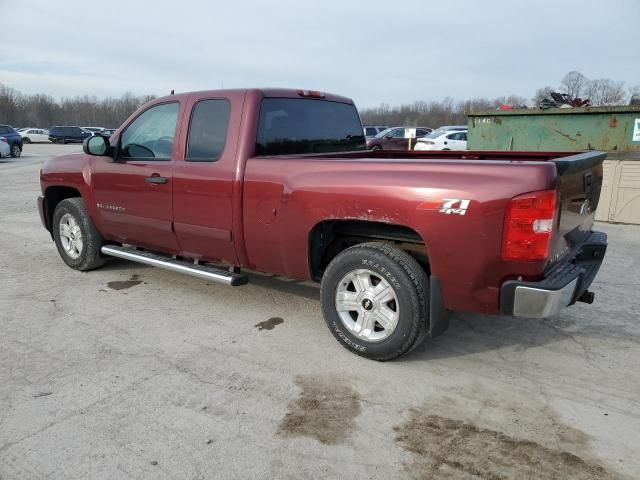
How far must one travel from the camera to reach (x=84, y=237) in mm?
5625

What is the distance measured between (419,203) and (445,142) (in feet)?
65.8

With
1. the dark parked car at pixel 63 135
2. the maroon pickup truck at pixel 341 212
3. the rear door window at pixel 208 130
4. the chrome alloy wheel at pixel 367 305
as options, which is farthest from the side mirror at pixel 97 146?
the dark parked car at pixel 63 135

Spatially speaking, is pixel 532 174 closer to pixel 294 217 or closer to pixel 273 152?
pixel 294 217

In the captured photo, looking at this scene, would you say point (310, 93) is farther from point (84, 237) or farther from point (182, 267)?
point (84, 237)

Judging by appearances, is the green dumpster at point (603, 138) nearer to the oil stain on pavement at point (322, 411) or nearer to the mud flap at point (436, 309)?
the mud flap at point (436, 309)

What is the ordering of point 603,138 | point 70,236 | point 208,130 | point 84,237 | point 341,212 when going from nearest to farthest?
point 341,212, point 208,130, point 84,237, point 70,236, point 603,138

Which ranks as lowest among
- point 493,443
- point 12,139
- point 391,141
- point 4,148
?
point 493,443

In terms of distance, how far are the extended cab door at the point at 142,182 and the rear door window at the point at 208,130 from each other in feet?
0.78

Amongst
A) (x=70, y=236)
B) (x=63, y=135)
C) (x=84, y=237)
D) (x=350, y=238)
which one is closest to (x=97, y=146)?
(x=84, y=237)

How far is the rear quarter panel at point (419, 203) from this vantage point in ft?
9.73

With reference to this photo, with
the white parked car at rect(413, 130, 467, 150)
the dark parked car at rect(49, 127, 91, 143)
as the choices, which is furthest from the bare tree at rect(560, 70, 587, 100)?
the dark parked car at rect(49, 127, 91, 143)

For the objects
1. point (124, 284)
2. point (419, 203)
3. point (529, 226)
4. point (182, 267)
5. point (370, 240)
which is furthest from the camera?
point (124, 284)

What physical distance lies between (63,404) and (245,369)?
1.12m

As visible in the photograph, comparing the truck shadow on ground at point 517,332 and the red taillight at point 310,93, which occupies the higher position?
the red taillight at point 310,93
